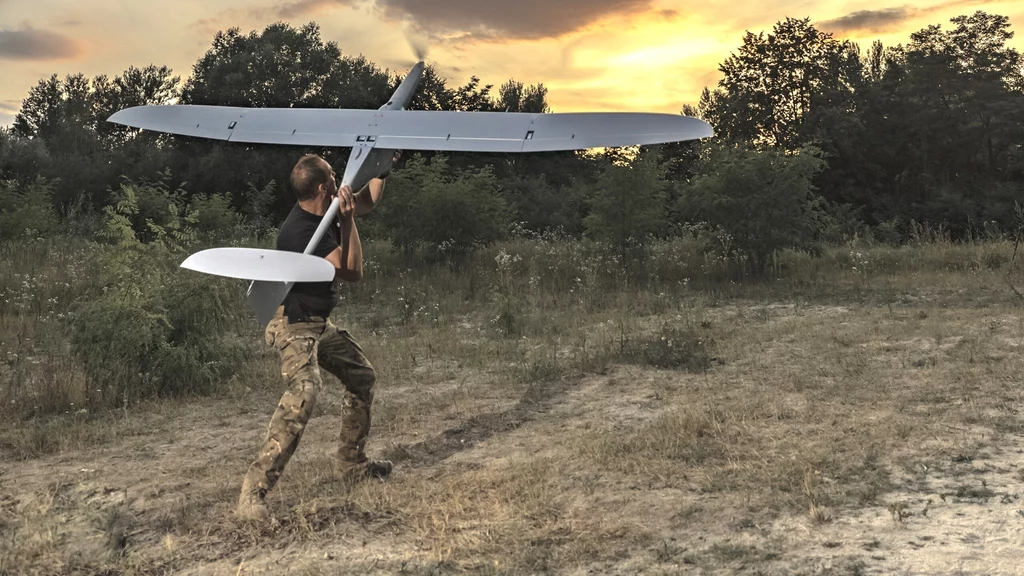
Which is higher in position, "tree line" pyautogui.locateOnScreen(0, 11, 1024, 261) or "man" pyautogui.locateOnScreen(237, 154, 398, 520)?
"tree line" pyautogui.locateOnScreen(0, 11, 1024, 261)

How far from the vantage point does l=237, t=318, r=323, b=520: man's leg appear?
12.8 ft

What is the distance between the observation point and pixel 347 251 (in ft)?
13.8

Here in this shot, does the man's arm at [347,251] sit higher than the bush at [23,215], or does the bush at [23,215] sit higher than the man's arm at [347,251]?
the bush at [23,215]

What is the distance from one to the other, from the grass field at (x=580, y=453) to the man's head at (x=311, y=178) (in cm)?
173

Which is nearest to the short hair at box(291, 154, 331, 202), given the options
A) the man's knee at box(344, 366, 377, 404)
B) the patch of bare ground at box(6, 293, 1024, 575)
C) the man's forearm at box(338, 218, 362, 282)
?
the man's forearm at box(338, 218, 362, 282)

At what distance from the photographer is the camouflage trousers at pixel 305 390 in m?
3.93

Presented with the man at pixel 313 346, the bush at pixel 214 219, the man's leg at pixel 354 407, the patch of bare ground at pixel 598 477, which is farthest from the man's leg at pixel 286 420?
the bush at pixel 214 219

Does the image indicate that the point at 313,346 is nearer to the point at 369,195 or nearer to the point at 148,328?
the point at 369,195

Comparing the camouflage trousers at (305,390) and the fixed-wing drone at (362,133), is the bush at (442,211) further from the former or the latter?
the camouflage trousers at (305,390)

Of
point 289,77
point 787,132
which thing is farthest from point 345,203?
point 787,132

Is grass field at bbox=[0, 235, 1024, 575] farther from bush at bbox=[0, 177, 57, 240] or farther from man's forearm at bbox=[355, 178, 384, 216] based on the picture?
bush at bbox=[0, 177, 57, 240]

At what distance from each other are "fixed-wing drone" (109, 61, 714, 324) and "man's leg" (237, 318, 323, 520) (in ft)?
0.71

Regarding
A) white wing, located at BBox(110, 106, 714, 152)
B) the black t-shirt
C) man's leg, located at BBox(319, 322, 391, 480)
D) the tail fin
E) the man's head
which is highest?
the tail fin

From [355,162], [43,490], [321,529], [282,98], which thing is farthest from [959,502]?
[282,98]
